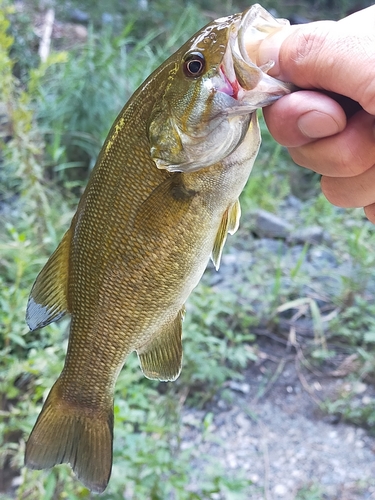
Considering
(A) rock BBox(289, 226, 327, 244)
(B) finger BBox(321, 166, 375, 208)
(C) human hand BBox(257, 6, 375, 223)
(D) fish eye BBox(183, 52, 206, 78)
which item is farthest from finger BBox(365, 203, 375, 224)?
(A) rock BBox(289, 226, 327, 244)

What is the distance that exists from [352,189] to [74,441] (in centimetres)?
98

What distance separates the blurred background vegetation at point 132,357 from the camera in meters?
1.83

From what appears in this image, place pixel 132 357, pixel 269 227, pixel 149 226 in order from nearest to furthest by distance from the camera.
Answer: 1. pixel 149 226
2. pixel 132 357
3. pixel 269 227

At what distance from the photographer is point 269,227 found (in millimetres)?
4148

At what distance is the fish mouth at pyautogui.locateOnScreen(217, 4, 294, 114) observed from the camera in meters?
0.98

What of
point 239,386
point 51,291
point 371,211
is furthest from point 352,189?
point 239,386

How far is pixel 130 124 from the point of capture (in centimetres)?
112

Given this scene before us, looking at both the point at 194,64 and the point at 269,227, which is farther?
the point at 269,227

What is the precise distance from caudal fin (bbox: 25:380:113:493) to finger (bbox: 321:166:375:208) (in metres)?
0.83

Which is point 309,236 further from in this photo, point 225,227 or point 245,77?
point 245,77

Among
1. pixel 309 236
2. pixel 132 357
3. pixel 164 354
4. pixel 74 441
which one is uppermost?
pixel 164 354

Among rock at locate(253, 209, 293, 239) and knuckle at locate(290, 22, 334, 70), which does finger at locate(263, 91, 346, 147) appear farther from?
rock at locate(253, 209, 293, 239)

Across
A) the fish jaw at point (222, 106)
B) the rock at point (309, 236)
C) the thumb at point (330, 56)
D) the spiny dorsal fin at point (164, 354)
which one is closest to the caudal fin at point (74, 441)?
the spiny dorsal fin at point (164, 354)

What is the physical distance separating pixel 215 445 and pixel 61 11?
681 cm
